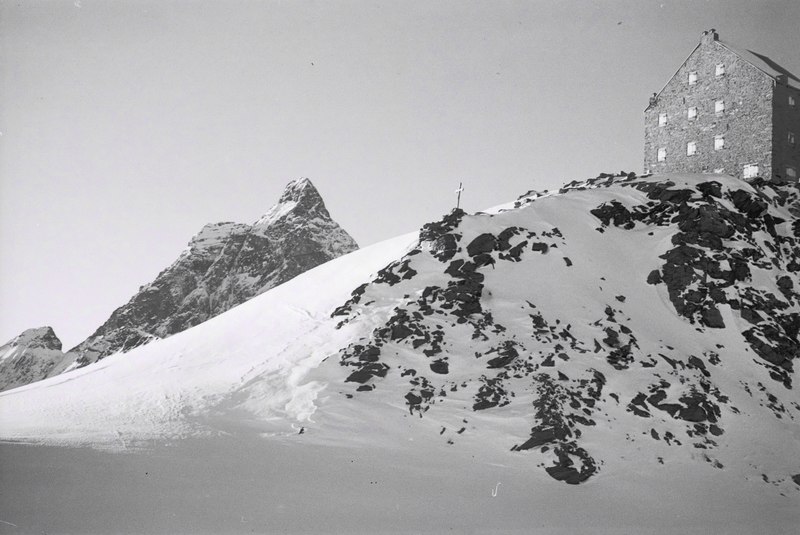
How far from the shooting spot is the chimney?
51531 mm

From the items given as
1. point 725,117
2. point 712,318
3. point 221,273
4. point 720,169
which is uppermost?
point 221,273

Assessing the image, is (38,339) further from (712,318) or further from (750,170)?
(712,318)

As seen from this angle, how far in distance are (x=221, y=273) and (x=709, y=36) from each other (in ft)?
440

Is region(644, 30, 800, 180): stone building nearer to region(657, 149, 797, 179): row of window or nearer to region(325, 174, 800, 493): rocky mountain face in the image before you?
region(657, 149, 797, 179): row of window

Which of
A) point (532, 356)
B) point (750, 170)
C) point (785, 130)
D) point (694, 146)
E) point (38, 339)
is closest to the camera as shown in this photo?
point (532, 356)

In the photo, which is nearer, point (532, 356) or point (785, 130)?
point (532, 356)

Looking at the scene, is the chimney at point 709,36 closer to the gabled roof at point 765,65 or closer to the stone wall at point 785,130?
the gabled roof at point 765,65

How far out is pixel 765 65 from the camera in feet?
166

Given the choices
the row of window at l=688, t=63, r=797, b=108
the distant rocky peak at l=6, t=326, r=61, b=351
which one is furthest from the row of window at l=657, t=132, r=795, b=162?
the distant rocky peak at l=6, t=326, r=61, b=351

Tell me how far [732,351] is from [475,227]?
1263 centimetres

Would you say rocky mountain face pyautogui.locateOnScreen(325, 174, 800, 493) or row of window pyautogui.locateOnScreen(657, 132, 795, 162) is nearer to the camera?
rocky mountain face pyautogui.locateOnScreen(325, 174, 800, 493)

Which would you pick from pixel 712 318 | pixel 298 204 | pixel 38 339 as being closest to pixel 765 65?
pixel 712 318

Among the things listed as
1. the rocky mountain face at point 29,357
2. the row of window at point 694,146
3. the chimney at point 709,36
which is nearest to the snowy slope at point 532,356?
the row of window at point 694,146

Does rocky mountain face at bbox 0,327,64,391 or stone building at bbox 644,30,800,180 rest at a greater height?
stone building at bbox 644,30,800,180
